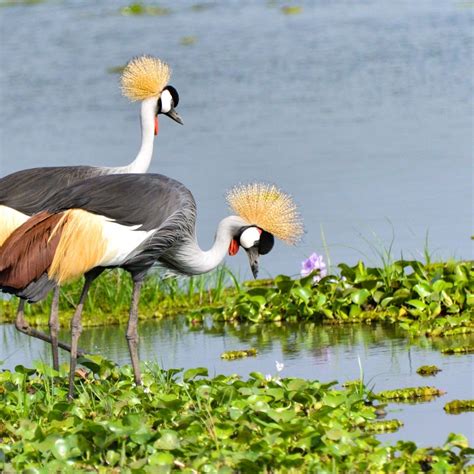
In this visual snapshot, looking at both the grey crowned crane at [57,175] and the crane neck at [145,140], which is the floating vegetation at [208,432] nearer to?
the grey crowned crane at [57,175]

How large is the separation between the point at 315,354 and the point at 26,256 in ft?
5.68

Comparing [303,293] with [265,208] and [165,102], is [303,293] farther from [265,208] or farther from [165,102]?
[165,102]

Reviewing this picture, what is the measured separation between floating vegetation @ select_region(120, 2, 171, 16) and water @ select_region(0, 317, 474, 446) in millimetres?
20689

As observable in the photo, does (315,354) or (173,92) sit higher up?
(173,92)

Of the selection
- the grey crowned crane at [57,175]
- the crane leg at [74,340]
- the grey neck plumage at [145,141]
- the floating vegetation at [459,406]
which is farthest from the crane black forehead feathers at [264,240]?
the floating vegetation at [459,406]

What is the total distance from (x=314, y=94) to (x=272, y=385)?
1160cm

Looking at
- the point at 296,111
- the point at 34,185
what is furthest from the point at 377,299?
the point at 296,111

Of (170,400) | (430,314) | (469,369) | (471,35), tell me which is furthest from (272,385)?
(471,35)

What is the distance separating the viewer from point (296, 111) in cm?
1669

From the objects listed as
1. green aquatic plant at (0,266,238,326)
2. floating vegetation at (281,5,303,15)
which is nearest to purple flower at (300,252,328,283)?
green aquatic plant at (0,266,238,326)

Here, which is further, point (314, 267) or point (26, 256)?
point (314, 267)

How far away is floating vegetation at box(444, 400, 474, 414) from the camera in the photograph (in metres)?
6.26

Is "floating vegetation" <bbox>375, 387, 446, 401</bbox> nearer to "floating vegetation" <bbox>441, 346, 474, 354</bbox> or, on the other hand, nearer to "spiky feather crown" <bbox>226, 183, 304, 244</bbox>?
"floating vegetation" <bbox>441, 346, 474, 354</bbox>

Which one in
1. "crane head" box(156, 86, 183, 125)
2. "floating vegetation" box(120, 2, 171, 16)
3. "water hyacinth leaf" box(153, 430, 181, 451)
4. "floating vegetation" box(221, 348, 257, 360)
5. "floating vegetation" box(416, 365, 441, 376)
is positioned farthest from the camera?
"floating vegetation" box(120, 2, 171, 16)
